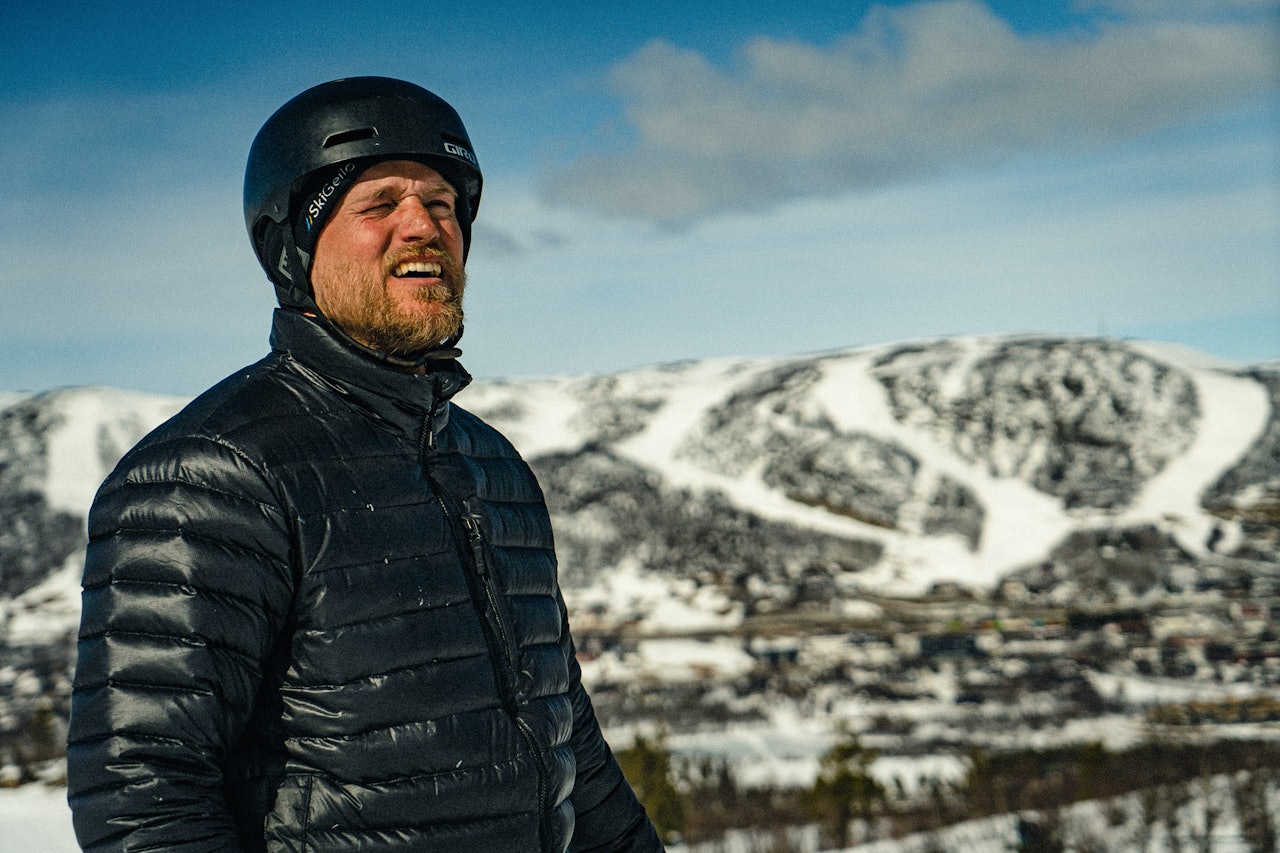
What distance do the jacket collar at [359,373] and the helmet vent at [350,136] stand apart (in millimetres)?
304

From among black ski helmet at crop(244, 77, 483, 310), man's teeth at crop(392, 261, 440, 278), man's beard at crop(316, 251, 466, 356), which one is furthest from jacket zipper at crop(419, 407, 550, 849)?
black ski helmet at crop(244, 77, 483, 310)

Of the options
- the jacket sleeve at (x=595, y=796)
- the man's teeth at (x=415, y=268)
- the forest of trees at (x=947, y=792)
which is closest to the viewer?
the man's teeth at (x=415, y=268)

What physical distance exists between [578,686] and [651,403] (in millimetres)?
81277

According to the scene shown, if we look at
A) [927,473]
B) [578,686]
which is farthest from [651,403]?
[578,686]

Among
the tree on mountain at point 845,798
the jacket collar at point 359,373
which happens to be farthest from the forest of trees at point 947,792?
the jacket collar at point 359,373

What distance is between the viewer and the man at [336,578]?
1.46m

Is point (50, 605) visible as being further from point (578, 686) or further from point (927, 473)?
point (578, 686)

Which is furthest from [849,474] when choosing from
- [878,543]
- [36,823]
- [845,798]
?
[36,823]

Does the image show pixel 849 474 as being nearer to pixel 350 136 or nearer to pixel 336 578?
pixel 350 136

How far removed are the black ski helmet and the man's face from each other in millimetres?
41

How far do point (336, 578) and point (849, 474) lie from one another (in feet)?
241

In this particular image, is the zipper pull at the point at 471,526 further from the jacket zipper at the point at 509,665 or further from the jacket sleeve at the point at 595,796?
the jacket sleeve at the point at 595,796

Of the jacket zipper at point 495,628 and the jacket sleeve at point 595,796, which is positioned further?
the jacket sleeve at point 595,796

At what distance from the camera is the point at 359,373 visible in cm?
181
